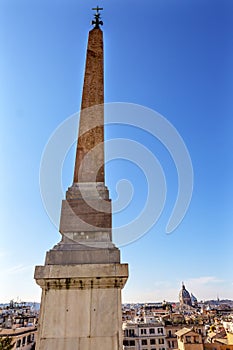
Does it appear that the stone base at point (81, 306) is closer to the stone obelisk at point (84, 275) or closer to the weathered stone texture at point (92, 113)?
the stone obelisk at point (84, 275)

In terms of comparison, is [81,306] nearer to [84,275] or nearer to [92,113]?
[84,275]

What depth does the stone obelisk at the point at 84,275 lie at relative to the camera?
369cm

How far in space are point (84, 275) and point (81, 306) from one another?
409 mm

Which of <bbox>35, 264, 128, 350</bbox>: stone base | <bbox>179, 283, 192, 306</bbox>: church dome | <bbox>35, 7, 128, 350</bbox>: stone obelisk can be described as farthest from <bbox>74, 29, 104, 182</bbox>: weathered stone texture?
<bbox>179, 283, 192, 306</bbox>: church dome

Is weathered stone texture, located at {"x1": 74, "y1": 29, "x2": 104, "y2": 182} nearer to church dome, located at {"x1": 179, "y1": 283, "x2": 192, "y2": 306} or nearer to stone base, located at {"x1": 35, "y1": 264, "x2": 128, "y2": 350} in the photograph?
stone base, located at {"x1": 35, "y1": 264, "x2": 128, "y2": 350}

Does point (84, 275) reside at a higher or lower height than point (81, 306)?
higher

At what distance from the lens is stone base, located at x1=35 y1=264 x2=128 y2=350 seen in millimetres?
3662

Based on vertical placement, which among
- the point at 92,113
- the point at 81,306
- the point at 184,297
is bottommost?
the point at 81,306

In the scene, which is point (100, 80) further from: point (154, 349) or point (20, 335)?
point (154, 349)

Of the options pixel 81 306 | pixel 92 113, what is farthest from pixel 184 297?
pixel 81 306

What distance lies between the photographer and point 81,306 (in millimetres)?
3850

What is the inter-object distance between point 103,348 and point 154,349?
35047mm

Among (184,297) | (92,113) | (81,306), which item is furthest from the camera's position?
(184,297)

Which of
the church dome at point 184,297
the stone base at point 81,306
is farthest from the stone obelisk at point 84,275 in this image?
the church dome at point 184,297
